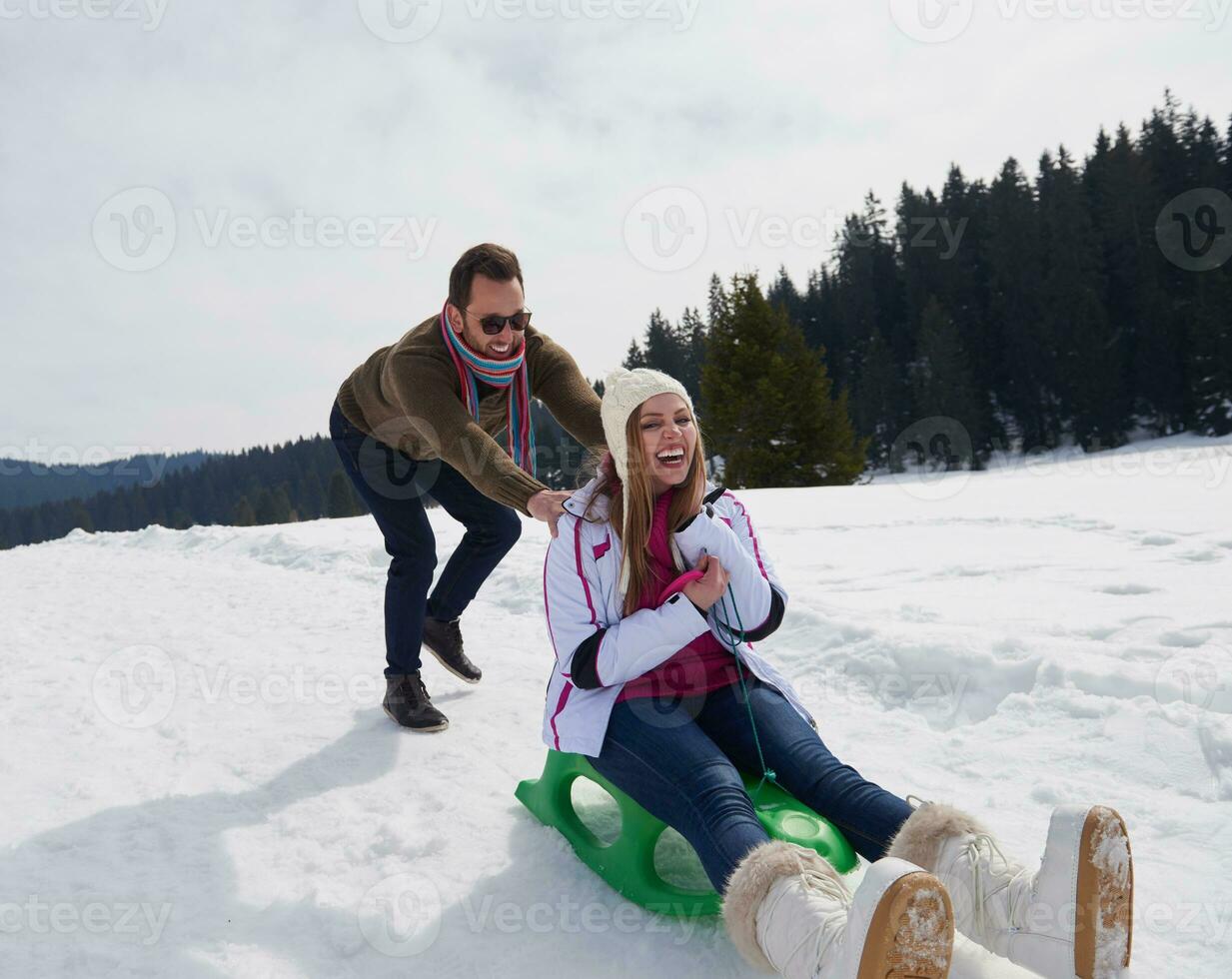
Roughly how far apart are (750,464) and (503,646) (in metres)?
18.0

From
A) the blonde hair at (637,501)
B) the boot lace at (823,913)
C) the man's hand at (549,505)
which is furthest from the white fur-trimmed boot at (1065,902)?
the man's hand at (549,505)

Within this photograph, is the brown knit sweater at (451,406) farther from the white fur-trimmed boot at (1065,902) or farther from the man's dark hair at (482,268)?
the white fur-trimmed boot at (1065,902)

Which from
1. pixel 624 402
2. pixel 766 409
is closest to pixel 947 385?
pixel 766 409

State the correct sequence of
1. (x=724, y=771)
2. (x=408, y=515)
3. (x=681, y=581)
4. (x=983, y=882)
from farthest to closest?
(x=408, y=515), (x=681, y=581), (x=724, y=771), (x=983, y=882)

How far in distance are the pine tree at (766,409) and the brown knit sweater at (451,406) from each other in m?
19.1

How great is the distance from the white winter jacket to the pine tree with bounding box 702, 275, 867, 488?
20031 millimetres

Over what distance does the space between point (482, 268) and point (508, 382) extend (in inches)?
20.5

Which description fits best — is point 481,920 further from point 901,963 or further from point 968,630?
point 968,630

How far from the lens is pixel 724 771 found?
2.24 m

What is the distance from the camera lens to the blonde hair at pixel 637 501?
2586mm

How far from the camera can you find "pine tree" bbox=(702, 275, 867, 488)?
2255cm

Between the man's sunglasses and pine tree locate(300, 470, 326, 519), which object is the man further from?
pine tree locate(300, 470, 326, 519)

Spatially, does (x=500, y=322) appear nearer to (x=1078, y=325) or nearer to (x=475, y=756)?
(x=475, y=756)

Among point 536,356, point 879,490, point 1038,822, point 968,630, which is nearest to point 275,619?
point 536,356
